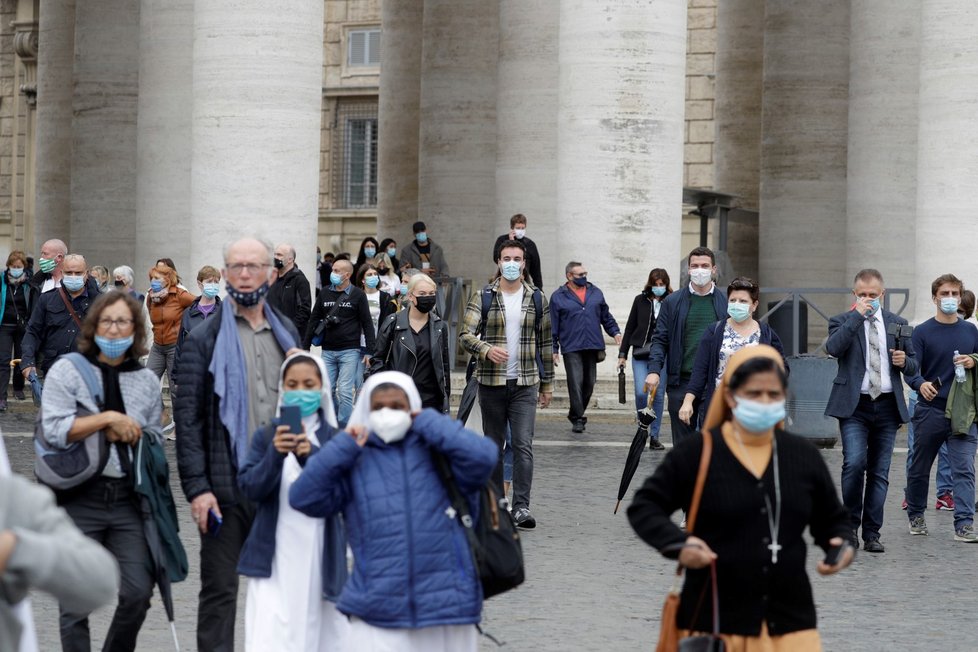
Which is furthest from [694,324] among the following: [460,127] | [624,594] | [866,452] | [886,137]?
[460,127]

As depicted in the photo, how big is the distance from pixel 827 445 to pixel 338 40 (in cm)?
2671

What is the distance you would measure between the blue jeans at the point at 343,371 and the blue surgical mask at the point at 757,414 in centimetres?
1132

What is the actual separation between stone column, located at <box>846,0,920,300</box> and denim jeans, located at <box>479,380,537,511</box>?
12.3 m

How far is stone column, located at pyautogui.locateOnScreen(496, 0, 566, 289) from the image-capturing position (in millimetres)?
24875

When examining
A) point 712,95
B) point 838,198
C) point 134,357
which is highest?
point 712,95

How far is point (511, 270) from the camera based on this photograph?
12.0 m

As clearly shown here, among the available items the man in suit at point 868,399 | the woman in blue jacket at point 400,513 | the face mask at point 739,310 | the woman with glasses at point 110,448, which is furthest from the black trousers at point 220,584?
the man in suit at point 868,399

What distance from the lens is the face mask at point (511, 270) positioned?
12.0 m

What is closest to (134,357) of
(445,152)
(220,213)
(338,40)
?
(220,213)

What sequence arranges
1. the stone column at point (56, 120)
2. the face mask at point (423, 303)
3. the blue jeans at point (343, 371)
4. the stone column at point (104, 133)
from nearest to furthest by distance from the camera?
the face mask at point (423, 303)
the blue jeans at point (343, 371)
the stone column at point (104, 133)
the stone column at point (56, 120)

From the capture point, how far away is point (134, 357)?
730cm

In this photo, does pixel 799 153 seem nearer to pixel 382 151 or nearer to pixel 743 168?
pixel 743 168

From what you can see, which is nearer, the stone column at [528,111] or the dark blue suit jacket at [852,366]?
the dark blue suit jacket at [852,366]

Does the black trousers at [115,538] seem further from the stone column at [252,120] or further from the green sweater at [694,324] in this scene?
the stone column at [252,120]
